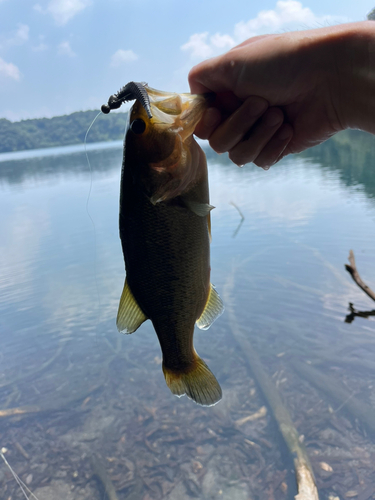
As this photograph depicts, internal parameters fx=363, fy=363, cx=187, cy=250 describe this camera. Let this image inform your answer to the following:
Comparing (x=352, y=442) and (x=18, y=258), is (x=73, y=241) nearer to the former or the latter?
(x=18, y=258)

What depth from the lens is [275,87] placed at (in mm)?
1617

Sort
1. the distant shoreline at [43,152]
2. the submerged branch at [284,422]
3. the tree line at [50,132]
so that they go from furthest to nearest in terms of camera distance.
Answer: the distant shoreline at [43,152], the tree line at [50,132], the submerged branch at [284,422]

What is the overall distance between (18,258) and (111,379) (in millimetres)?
7368

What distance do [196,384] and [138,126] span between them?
1.18 meters

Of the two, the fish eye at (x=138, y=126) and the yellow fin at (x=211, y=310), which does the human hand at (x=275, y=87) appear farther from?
the yellow fin at (x=211, y=310)

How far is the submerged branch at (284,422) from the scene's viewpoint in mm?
4176

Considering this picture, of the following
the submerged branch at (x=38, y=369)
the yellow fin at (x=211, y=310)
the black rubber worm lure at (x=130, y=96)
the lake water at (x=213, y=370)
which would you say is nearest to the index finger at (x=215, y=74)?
the black rubber worm lure at (x=130, y=96)

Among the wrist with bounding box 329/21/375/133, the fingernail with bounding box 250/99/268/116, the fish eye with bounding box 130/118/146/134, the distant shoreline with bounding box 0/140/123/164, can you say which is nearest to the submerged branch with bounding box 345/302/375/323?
the wrist with bounding box 329/21/375/133

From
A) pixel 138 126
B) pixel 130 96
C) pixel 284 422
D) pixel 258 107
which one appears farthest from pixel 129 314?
pixel 284 422

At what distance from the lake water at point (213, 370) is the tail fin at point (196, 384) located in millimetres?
3582

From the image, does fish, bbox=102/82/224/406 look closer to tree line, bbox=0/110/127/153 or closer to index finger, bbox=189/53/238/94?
index finger, bbox=189/53/238/94

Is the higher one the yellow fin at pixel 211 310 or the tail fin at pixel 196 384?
the yellow fin at pixel 211 310

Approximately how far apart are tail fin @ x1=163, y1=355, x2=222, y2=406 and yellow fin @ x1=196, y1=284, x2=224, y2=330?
0.59 ft

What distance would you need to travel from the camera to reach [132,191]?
1436 mm
